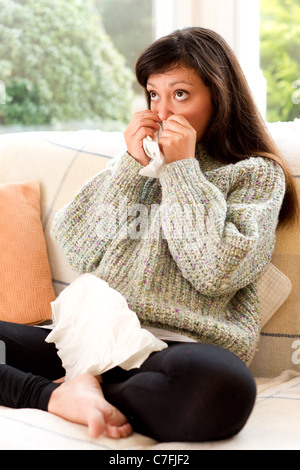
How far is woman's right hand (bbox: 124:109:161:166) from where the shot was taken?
1.33 metres

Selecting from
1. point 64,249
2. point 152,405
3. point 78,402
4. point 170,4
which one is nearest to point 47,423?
point 78,402

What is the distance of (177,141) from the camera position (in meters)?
1.29

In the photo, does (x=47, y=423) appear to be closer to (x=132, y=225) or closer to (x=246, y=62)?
(x=132, y=225)

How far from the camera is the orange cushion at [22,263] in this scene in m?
1.45

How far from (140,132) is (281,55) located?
3.87 feet

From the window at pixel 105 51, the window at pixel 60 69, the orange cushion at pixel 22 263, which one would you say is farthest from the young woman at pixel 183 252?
the window at pixel 60 69

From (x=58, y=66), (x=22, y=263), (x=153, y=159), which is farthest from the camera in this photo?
(x=58, y=66)

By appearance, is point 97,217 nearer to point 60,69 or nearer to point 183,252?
point 183,252

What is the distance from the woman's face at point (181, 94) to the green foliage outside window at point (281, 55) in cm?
101

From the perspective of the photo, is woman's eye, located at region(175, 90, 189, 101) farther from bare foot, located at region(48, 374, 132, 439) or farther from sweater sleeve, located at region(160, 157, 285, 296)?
bare foot, located at region(48, 374, 132, 439)

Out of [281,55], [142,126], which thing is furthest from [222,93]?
[281,55]

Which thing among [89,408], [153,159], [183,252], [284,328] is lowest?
[284,328]
